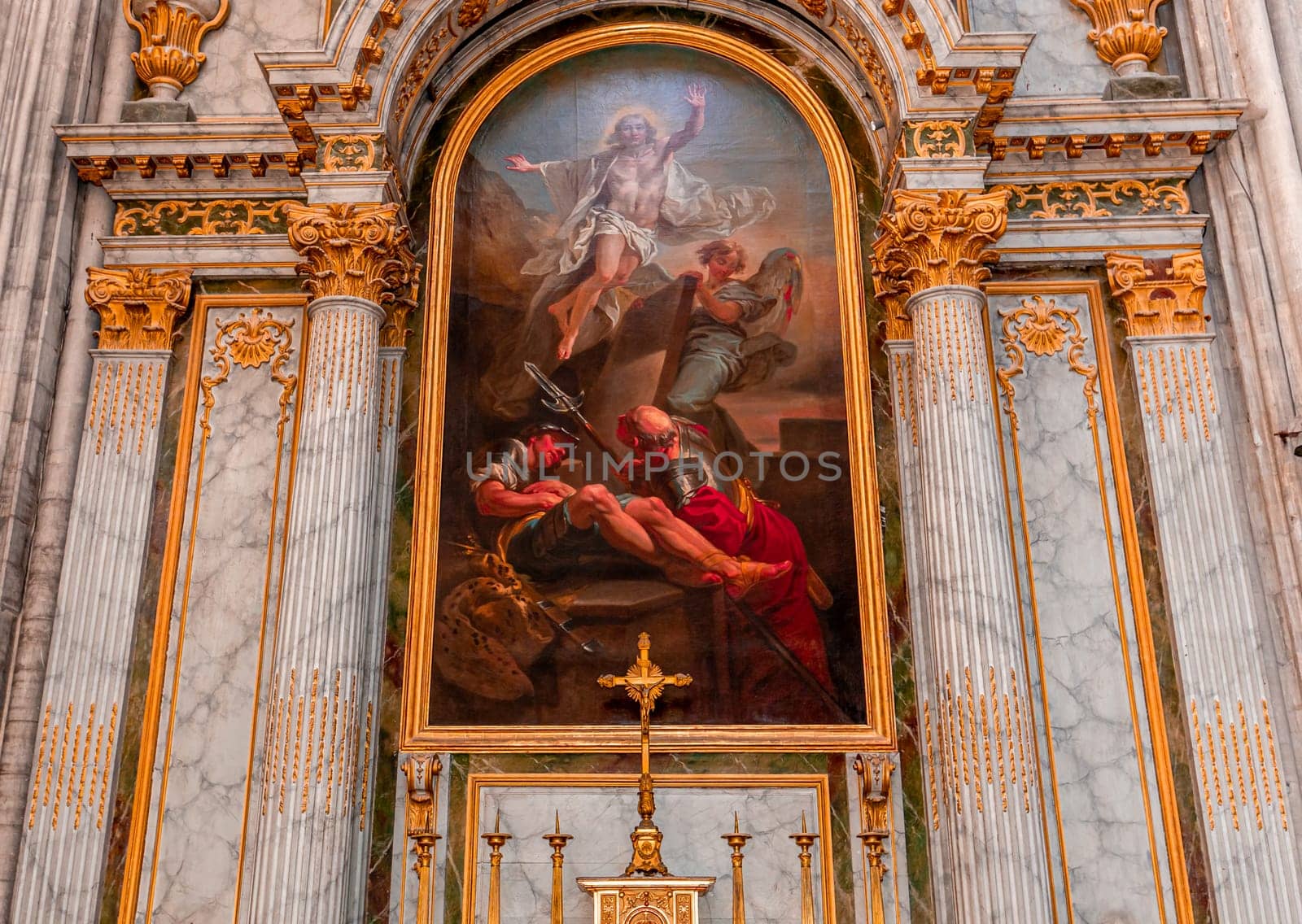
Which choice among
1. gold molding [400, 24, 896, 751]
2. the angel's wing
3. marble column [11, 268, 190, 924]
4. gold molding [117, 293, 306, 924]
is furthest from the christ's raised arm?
marble column [11, 268, 190, 924]

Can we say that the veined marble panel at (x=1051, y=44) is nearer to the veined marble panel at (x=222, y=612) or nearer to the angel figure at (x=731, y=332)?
the angel figure at (x=731, y=332)

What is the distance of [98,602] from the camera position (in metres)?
8.87

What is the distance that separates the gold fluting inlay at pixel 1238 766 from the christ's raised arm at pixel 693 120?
5.08 meters

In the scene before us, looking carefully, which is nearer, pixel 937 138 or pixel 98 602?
pixel 98 602

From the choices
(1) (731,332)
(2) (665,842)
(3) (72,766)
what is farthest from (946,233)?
(3) (72,766)

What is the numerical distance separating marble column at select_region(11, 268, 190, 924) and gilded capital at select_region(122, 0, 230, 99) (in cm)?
146

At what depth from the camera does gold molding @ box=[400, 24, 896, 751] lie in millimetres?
8781

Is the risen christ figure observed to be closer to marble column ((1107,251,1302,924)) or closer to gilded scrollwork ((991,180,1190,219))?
gilded scrollwork ((991,180,1190,219))

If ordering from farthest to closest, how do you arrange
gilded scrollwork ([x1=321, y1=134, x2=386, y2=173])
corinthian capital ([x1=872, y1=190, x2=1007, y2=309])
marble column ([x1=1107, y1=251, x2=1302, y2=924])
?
gilded scrollwork ([x1=321, y1=134, x2=386, y2=173]), corinthian capital ([x1=872, y1=190, x2=1007, y2=309]), marble column ([x1=1107, y1=251, x2=1302, y2=924])

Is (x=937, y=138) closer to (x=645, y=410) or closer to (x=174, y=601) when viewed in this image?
(x=645, y=410)

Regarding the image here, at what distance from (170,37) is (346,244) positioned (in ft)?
8.28

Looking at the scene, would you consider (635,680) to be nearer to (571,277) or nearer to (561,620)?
(561,620)

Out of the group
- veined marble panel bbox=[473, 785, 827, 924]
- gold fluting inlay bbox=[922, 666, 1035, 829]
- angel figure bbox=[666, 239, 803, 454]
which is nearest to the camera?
gold fluting inlay bbox=[922, 666, 1035, 829]

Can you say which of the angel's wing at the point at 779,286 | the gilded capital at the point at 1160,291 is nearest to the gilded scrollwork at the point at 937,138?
the angel's wing at the point at 779,286
